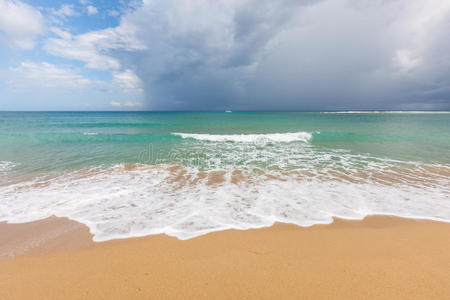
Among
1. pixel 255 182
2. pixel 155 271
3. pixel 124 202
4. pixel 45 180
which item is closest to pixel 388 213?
pixel 255 182

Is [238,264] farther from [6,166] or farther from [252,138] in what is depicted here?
[252,138]

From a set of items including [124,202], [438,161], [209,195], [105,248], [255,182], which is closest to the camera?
[105,248]

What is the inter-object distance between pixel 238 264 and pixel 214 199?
2.50 metres

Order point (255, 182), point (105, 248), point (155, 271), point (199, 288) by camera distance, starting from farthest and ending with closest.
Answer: point (255, 182) < point (105, 248) < point (155, 271) < point (199, 288)

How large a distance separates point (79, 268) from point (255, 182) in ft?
16.9

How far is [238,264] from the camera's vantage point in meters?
2.89

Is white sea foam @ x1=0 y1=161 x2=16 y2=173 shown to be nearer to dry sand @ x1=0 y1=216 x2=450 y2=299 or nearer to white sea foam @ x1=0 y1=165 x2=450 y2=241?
white sea foam @ x1=0 y1=165 x2=450 y2=241

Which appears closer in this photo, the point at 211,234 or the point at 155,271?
the point at 155,271

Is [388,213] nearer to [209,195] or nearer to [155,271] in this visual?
[209,195]

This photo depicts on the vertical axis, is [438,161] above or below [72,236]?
above

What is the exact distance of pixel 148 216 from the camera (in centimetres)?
440

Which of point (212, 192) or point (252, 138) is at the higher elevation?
point (252, 138)

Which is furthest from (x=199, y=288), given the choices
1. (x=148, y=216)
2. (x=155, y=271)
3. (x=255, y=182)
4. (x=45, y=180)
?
(x=45, y=180)

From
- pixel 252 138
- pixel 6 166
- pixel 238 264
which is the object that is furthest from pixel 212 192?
pixel 252 138
